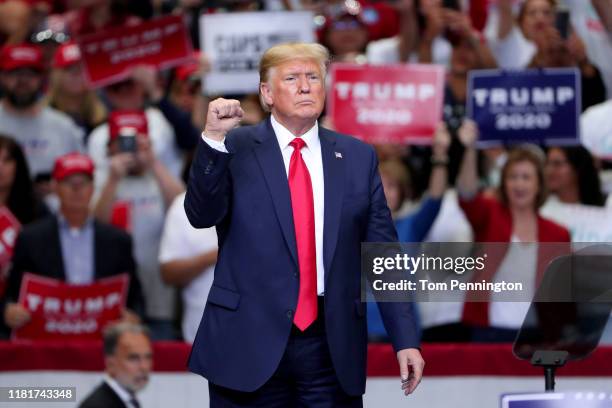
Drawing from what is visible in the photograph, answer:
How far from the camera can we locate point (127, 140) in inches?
313

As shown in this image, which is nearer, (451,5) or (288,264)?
(288,264)

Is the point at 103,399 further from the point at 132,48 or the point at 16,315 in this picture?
the point at 132,48

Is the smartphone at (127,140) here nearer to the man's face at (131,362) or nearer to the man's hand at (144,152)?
the man's hand at (144,152)

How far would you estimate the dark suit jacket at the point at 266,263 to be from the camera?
13.9 ft

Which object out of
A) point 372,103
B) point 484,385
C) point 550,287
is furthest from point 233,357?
point 372,103

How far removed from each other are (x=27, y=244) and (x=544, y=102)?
3.02 metres

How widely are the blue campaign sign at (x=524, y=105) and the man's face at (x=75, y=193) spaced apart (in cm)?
221

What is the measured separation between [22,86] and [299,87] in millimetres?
4671

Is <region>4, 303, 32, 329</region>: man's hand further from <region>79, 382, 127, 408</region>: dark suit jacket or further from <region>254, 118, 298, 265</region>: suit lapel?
<region>254, 118, 298, 265</region>: suit lapel

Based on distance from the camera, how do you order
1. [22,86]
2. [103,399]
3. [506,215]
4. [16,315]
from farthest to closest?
1. [22,86]
2. [506,215]
3. [16,315]
4. [103,399]

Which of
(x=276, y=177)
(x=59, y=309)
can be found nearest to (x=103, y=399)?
(x=59, y=309)

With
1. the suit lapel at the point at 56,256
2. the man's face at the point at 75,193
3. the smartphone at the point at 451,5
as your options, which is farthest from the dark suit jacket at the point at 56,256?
the smartphone at the point at 451,5

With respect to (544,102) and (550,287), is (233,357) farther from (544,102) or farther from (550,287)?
(544,102)

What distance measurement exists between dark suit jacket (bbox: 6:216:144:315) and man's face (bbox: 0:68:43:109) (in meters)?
1.16
